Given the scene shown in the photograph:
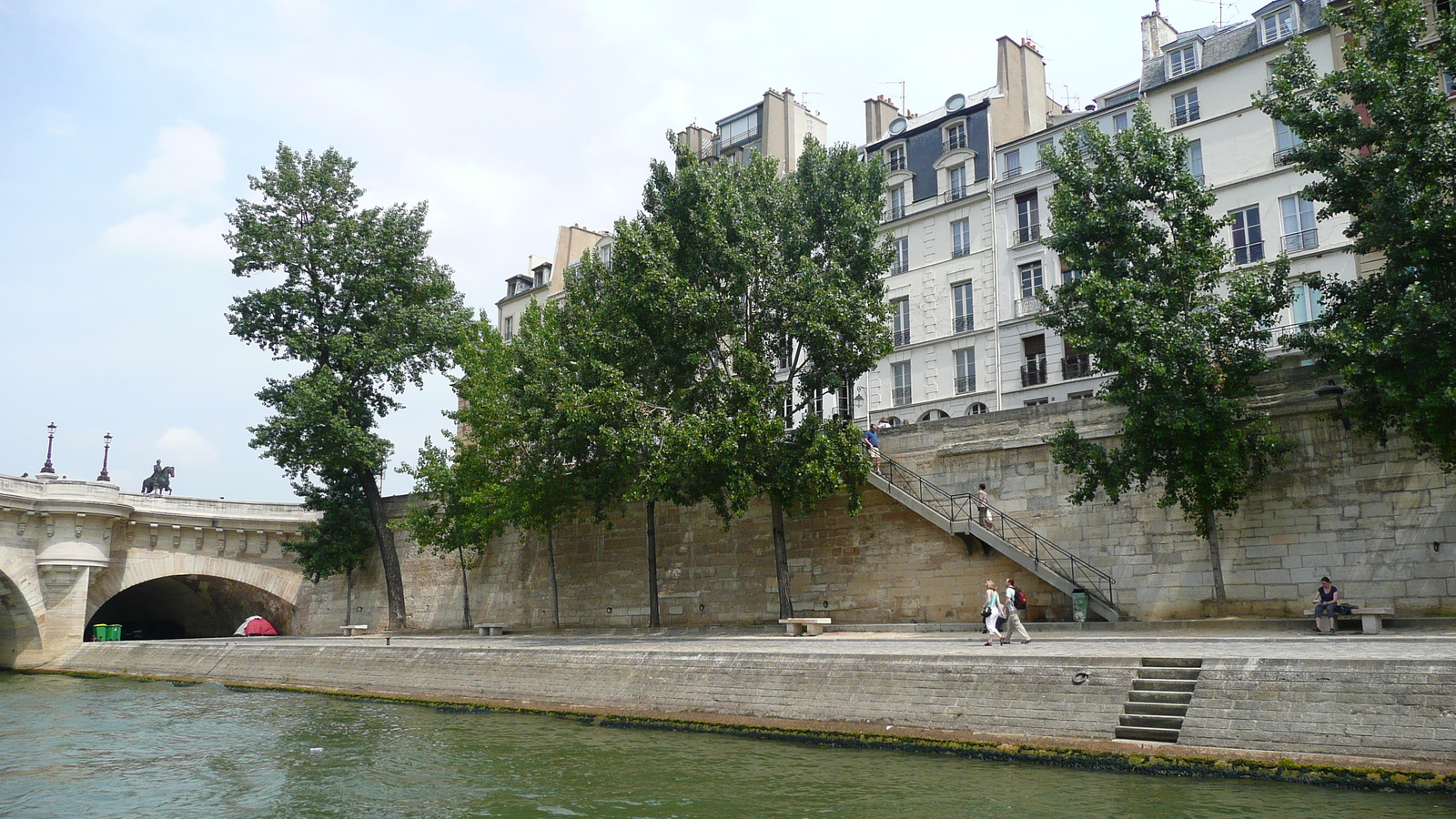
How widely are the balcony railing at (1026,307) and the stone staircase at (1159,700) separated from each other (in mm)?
20885

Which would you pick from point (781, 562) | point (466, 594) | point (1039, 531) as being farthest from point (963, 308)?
point (466, 594)

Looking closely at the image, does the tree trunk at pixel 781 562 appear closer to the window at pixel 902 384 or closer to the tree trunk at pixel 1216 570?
the tree trunk at pixel 1216 570

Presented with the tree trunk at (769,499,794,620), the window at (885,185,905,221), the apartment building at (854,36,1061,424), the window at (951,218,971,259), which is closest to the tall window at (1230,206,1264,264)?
the apartment building at (854,36,1061,424)

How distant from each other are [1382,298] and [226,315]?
32.5 m

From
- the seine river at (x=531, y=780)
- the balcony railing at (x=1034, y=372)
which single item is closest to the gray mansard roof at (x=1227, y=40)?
the balcony railing at (x=1034, y=372)

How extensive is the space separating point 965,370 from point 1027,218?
5.47m

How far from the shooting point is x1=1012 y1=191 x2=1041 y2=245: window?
3334 centimetres

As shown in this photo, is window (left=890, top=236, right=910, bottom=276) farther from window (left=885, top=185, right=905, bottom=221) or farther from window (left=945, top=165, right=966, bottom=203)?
window (left=945, top=165, right=966, bottom=203)

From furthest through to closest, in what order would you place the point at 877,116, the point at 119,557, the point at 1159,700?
the point at 877,116
the point at 119,557
the point at 1159,700

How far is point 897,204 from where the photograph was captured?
123 feet

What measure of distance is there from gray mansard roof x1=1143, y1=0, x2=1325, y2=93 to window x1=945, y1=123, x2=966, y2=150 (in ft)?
20.4

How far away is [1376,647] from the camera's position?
13.4 metres

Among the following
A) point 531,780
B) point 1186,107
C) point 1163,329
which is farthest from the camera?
point 1186,107

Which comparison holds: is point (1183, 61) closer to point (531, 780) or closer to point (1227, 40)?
point (1227, 40)
